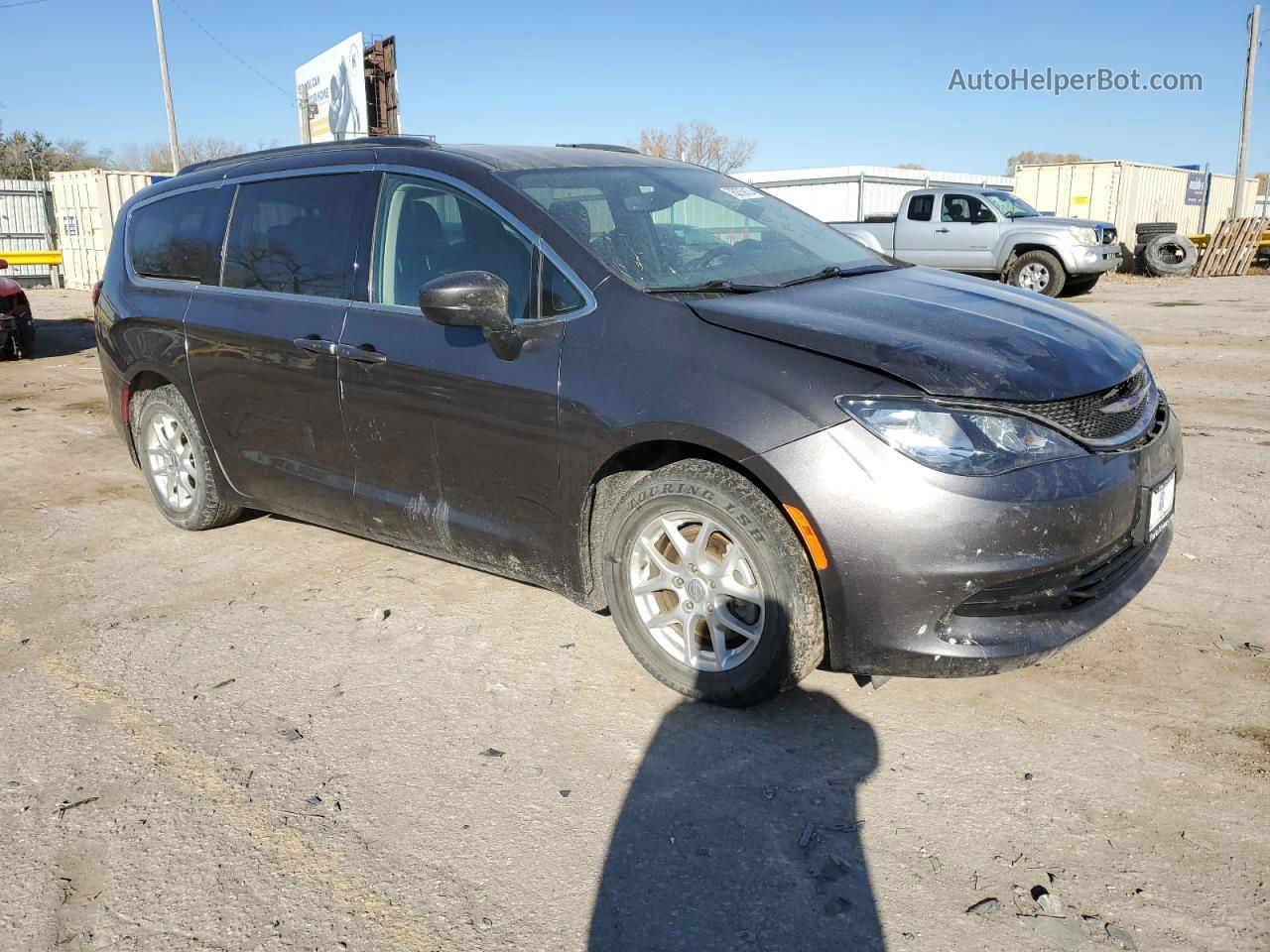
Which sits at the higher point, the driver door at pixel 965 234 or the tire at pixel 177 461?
the driver door at pixel 965 234

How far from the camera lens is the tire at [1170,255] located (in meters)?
22.8

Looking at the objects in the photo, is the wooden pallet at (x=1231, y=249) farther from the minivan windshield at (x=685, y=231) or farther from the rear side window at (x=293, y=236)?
the rear side window at (x=293, y=236)

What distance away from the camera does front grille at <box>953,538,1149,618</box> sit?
2.91m

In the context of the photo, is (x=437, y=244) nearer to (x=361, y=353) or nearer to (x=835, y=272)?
(x=361, y=353)

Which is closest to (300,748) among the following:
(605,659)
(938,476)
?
(605,659)

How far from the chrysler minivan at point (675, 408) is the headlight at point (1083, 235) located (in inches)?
539

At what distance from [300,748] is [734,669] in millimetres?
1389

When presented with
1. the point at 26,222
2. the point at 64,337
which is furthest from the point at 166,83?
the point at 64,337

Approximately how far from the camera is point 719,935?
232 cm

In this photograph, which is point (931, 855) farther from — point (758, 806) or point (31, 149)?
point (31, 149)

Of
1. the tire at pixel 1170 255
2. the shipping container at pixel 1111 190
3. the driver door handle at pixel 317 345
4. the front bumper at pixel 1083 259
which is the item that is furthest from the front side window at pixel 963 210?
the driver door handle at pixel 317 345

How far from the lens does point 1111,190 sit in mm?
26188

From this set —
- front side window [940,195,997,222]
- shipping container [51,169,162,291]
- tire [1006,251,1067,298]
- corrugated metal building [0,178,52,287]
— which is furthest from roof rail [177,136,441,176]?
corrugated metal building [0,178,52,287]

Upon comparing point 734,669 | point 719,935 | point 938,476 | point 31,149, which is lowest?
point 719,935
